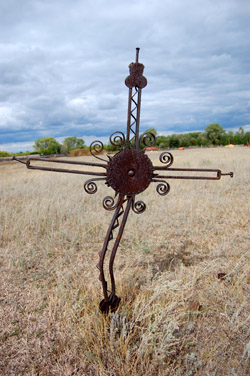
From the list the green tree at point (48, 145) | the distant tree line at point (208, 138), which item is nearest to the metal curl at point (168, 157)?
the green tree at point (48, 145)

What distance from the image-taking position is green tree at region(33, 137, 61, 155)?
3105 cm

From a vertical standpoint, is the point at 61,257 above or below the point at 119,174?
below

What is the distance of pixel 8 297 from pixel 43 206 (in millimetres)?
3207

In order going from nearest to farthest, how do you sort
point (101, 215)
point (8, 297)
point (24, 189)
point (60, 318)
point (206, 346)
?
1. point (206, 346)
2. point (60, 318)
3. point (8, 297)
4. point (101, 215)
5. point (24, 189)

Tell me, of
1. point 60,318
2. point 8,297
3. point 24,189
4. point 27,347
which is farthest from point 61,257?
point 24,189

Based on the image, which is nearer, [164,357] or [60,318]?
[164,357]

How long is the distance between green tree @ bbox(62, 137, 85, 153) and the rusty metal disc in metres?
30.7

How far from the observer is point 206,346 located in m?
2.16

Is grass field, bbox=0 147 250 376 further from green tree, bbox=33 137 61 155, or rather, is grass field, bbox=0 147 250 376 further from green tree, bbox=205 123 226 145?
green tree, bbox=205 123 226 145

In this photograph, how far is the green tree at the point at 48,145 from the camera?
31047 mm

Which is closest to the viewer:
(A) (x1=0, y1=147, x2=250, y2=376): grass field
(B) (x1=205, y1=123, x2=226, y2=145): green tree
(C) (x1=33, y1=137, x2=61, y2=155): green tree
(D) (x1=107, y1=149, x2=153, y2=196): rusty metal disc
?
(A) (x1=0, y1=147, x2=250, y2=376): grass field

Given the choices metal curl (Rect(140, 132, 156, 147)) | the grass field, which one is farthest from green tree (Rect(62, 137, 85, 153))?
metal curl (Rect(140, 132, 156, 147))

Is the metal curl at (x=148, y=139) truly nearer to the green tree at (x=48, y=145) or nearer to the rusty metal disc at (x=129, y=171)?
the rusty metal disc at (x=129, y=171)

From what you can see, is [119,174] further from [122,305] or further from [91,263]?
[91,263]
